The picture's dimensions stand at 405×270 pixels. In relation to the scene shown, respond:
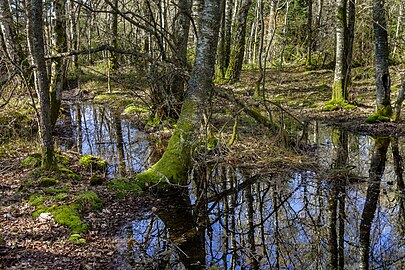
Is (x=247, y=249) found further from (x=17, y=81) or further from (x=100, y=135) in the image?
(x=100, y=135)

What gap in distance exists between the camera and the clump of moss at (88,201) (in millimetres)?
6313

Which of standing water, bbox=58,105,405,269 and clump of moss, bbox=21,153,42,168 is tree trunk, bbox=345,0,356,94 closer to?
standing water, bbox=58,105,405,269

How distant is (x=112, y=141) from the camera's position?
39.4 feet

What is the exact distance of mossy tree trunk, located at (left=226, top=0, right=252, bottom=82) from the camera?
19455 mm

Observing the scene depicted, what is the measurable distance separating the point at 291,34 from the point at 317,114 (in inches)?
765

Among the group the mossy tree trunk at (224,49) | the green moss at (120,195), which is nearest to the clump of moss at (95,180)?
the green moss at (120,195)

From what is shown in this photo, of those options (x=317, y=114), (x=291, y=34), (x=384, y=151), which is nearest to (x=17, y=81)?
(x=384, y=151)

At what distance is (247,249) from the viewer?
525 cm

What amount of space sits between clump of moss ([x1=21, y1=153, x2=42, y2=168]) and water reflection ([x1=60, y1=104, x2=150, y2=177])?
5.05 ft

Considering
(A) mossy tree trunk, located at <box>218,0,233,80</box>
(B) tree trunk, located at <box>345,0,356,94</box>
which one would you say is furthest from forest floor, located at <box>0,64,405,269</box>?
(A) mossy tree trunk, located at <box>218,0,233,80</box>

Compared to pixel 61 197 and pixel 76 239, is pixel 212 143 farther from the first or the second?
pixel 76 239

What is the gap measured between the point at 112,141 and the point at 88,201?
5730 mm

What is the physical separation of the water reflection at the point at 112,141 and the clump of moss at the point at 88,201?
2.01m

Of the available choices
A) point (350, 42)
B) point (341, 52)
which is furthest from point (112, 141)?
point (350, 42)
